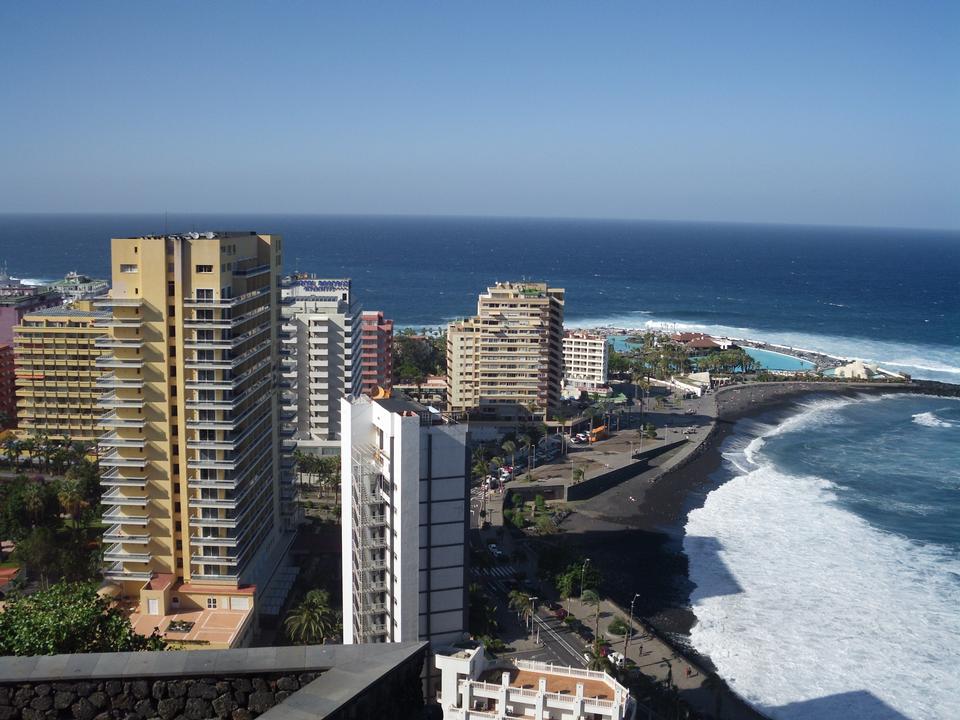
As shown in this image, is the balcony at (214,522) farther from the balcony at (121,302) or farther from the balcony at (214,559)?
the balcony at (121,302)

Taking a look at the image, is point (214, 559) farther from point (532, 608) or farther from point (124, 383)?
point (532, 608)

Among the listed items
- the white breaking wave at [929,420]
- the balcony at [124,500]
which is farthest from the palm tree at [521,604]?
the white breaking wave at [929,420]

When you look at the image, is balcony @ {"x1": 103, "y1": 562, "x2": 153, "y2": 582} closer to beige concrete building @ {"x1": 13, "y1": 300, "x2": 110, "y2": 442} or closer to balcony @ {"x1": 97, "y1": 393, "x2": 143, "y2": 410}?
balcony @ {"x1": 97, "y1": 393, "x2": 143, "y2": 410}

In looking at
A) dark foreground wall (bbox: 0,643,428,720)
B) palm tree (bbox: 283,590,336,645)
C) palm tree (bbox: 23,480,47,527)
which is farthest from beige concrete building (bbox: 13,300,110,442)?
dark foreground wall (bbox: 0,643,428,720)

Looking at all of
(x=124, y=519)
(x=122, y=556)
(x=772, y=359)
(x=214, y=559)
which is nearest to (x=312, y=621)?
(x=214, y=559)

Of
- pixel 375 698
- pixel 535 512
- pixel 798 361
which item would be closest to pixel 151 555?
pixel 535 512

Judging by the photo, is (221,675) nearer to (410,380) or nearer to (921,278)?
(410,380)
